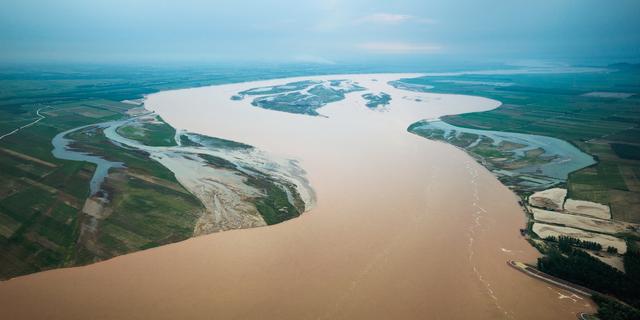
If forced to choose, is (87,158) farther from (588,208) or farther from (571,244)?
(588,208)

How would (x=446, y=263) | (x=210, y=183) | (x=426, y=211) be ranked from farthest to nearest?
(x=210, y=183) < (x=426, y=211) < (x=446, y=263)

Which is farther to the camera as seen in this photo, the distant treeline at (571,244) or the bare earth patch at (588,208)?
the bare earth patch at (588,208)

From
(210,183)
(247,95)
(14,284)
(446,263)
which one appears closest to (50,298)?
(14,284)

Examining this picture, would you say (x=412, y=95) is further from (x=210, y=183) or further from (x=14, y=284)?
(x=14, y=284)

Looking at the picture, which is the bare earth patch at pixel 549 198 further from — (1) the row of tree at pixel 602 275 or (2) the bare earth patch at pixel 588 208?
(1) the row of tree at pixel 602 275

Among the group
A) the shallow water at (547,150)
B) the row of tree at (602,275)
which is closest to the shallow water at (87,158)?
the row of tree at (602,275)

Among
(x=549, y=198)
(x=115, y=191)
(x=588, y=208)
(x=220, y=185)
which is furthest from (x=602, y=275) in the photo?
(x=115, y=191)

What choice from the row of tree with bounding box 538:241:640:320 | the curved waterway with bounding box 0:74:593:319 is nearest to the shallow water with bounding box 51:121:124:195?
the curved waterway with bounding box 0:74:593:319
